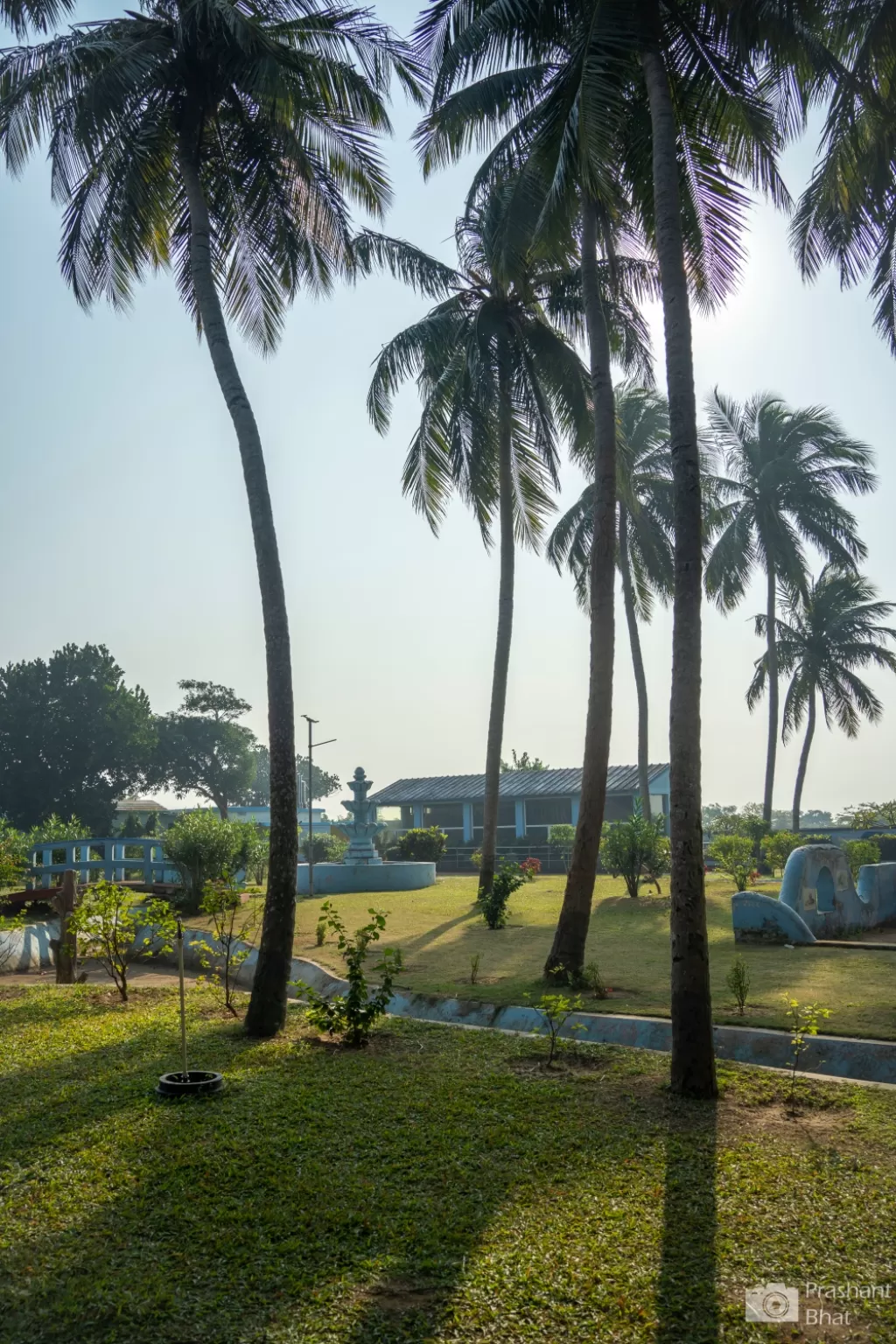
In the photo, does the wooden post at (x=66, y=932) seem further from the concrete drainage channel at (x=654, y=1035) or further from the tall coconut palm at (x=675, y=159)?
the tall coconut palm at (x=675, y=159)

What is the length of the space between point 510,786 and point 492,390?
75.4 ft

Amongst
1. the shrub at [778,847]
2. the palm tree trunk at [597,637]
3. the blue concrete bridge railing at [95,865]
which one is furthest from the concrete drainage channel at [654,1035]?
the shrub at [778,847]

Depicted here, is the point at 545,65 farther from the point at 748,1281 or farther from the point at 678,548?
the point at 748,1281

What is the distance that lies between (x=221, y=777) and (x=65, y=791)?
45.3ft

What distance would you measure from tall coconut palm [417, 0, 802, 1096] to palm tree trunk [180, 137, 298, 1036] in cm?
331

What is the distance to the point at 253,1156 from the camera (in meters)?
5.12

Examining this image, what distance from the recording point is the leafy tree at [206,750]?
57500mm

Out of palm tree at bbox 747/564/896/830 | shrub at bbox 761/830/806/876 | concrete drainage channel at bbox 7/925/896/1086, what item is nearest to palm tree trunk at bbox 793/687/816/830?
palm tree at bbox 747/564/896/830

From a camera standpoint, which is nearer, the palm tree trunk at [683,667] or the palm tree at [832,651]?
the palm tree trunk at [683,667]

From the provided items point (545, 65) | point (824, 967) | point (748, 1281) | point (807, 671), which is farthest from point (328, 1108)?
point (807, 671)

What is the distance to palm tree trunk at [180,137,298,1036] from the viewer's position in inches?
343

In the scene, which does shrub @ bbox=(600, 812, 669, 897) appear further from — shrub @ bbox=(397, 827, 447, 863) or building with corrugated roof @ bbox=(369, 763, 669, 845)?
building with corrugated roof @ bbox=(369, 763, 669, 845)

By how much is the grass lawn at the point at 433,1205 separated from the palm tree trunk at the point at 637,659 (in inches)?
793

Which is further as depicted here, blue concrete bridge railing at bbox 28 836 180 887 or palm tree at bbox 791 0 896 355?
blue concrete bridge railing at bbox 28 836 180 887
